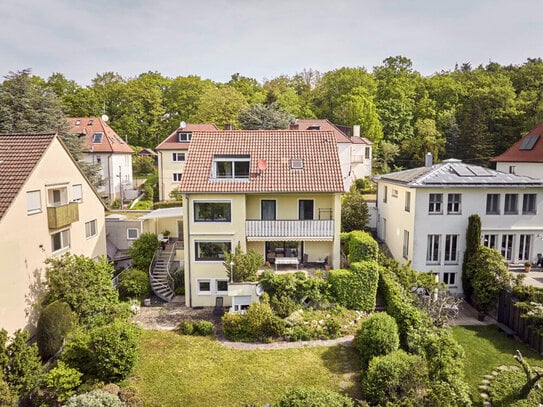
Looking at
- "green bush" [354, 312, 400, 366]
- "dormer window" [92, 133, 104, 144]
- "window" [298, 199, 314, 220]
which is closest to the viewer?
"green bush" [354, 312, 400, 366]

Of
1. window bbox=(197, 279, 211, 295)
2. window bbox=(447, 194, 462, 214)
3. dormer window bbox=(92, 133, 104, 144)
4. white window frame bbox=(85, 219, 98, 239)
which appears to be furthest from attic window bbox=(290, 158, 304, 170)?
dormer window bbox=(92, 133, 104, 144)

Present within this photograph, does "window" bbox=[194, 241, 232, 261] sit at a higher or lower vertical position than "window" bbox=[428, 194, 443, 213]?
lower

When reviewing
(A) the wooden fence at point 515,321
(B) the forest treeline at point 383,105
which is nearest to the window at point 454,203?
Answer: (A) the wooden fence at point 515,321

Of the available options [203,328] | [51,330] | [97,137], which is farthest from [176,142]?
[51,330]

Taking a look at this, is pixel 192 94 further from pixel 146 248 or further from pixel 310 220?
pixel 310 220

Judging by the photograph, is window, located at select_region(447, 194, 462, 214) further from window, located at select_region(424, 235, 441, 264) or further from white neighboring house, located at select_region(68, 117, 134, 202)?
white neighboring house, located at select_region(68, 117, 134, 202)

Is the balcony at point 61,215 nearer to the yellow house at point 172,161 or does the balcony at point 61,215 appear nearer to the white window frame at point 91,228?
the white window frame at point 91,228

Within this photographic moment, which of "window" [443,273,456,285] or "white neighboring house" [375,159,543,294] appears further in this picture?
"window" [443,273,456,285]

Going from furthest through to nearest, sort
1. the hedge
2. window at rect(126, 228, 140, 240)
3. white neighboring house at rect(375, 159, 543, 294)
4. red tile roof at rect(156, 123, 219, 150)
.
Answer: red tile roof at rect(156, 123, 219, 150)
window at rect(126, 228, 140, 240)
white neighboring house at rect(375, 159, 543, 294)
the hedge
